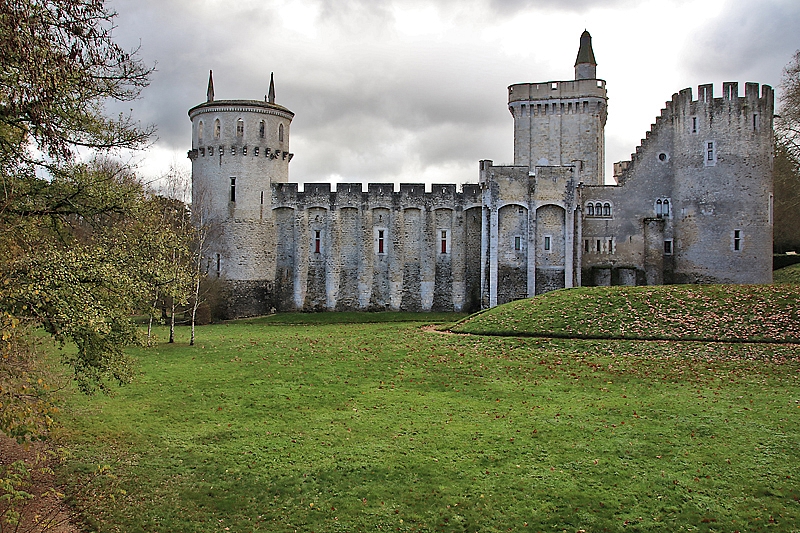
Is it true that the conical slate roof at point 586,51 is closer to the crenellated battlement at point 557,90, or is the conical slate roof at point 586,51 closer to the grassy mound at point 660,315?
the crenellated battlement at point 557,90

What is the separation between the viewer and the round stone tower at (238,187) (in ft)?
131

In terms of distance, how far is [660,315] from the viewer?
2517 cm

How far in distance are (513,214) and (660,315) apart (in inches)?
643

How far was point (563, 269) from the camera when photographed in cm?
3991

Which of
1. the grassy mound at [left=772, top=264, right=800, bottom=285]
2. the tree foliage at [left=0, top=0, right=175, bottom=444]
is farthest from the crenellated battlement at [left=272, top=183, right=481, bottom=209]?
the tree foliage at [left=0, top=0, right=175, bottom=444]

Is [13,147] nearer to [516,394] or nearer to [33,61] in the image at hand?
[33,61]

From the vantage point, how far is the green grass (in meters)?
10.2

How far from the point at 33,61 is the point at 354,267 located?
34767mm

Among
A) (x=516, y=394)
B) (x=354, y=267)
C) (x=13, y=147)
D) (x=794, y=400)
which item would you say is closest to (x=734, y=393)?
(x=794, y=400)

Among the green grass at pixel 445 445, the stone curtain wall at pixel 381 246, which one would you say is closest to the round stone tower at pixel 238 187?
the stone curtain wall at pixel 381 246

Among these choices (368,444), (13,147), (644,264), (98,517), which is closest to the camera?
(13,147)

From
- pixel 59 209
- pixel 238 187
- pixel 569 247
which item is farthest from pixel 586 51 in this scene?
pixel 59 209

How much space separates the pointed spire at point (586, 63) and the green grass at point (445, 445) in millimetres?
28986

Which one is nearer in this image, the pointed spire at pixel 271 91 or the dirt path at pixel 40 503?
the dirt path at pixel 40 503
